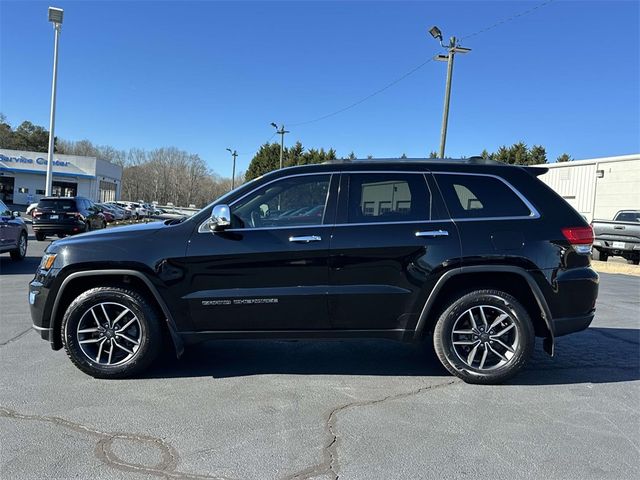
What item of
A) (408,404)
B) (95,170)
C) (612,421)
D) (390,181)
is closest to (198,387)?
(408,404)

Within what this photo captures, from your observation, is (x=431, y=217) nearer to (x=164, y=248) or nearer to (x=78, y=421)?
(x=164, y=248)

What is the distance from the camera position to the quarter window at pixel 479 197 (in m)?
4.43

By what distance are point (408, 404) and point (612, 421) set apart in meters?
1.50

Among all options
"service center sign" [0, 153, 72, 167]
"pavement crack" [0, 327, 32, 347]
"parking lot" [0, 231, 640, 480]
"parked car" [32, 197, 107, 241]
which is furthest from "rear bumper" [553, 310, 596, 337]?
"service center sign" [0, 153, 72, 167]

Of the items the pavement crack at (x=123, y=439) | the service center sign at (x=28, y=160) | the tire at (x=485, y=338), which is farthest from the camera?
the service center sign at (x=28, y=160)

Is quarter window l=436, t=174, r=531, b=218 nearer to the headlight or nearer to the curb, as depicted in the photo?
the headlight

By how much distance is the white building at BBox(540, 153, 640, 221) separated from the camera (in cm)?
2342

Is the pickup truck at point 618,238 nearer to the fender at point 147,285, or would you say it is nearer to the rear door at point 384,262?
the rear door at point 384,262

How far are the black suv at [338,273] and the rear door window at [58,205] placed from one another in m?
15.0

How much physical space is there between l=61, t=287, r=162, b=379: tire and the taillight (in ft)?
12.0

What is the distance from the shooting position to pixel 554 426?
3.61m

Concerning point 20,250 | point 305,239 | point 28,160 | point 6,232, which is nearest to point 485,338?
point 305,239

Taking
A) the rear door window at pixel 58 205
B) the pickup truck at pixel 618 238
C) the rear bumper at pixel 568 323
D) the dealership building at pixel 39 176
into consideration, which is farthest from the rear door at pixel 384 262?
the dealership building at pixel 39 176

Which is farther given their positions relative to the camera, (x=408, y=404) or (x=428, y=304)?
(x=428, y=304)
